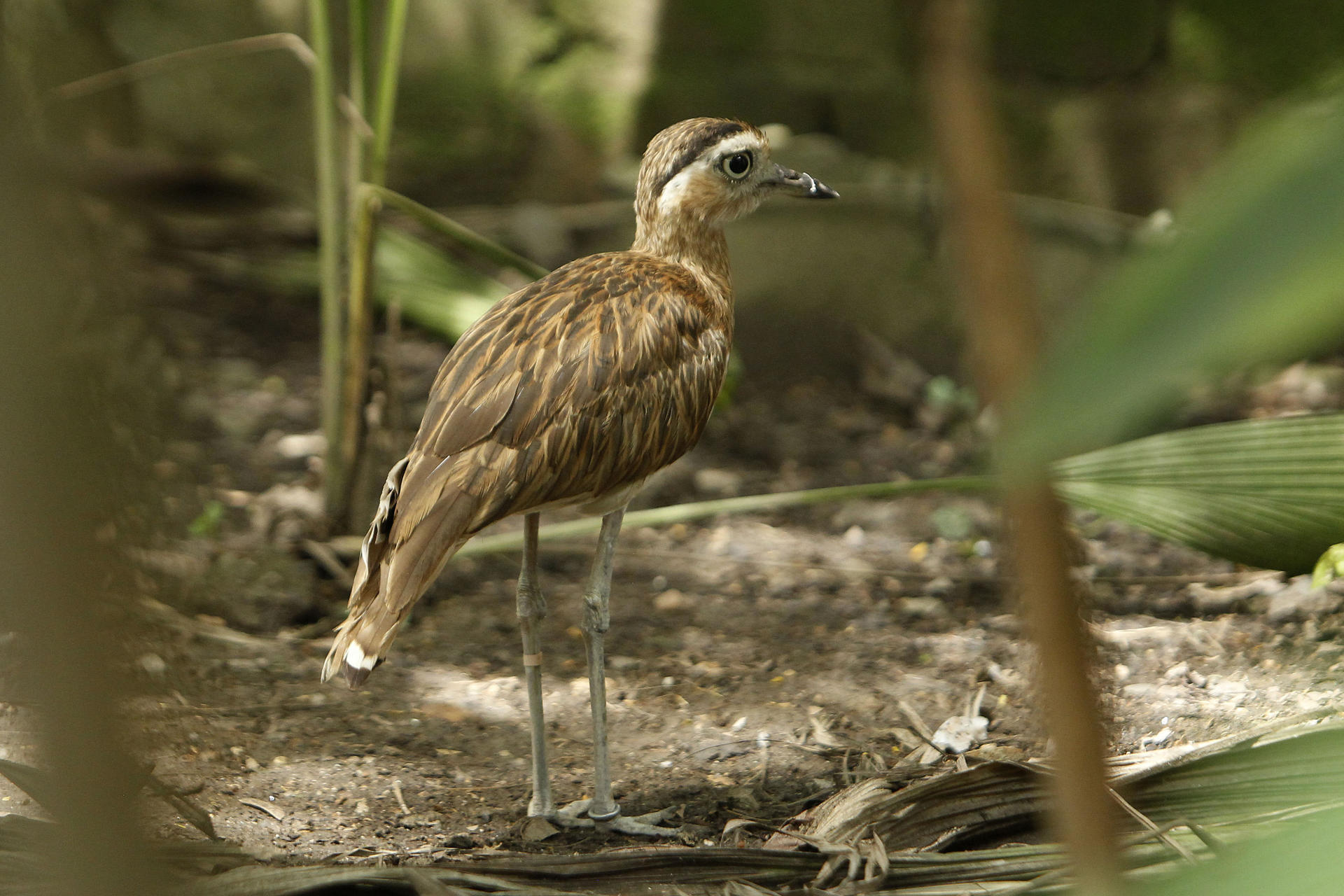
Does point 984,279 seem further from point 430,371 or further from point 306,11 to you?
point 306,11

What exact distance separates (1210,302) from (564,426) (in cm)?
223

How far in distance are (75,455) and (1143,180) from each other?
559cm

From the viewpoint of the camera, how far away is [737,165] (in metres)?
3.27

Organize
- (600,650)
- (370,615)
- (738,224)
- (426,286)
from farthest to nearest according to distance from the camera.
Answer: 1. (738,224)
2. (426,286)
3. (600,650)
4. (370,615)

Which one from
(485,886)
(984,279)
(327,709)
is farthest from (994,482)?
(327,709)

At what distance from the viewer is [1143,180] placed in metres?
5.63

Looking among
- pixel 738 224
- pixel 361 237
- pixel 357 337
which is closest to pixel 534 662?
pixel 357 337

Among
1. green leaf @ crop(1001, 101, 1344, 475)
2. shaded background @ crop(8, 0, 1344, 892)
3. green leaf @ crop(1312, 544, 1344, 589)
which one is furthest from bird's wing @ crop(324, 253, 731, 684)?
green leaf @ crop(1001, 101, 1344, 475)

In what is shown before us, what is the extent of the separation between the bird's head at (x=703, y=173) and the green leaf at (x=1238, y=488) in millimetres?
1103

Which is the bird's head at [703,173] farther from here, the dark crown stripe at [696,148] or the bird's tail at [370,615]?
the bird's tail at [370,615]

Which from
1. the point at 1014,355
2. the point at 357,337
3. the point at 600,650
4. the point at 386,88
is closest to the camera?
the point at 1014,355

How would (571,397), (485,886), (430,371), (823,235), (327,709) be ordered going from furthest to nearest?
(823,235), (430,371), (327,709), (571,397), (485,886)

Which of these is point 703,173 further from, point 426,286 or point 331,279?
point 426,286

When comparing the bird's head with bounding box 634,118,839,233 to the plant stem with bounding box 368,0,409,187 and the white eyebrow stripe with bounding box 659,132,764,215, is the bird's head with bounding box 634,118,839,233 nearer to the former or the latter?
the white eyebrow stripe with bounding box 659,132,764,215
